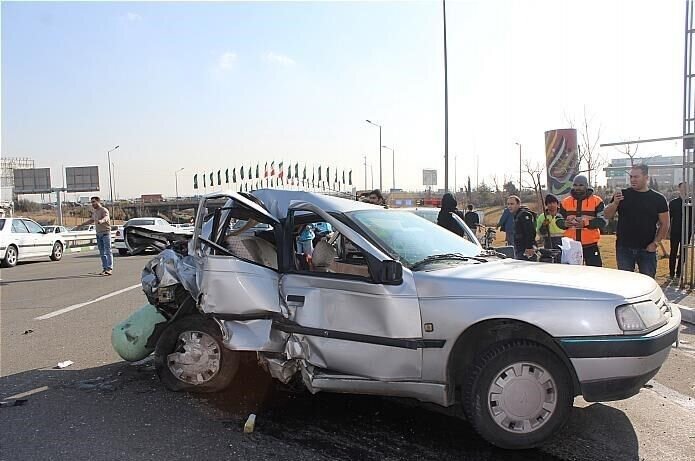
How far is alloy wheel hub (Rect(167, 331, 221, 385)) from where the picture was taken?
15.4ft

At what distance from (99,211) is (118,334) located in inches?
359

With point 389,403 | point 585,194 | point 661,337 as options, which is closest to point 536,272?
point 661,337

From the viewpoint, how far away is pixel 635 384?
3.44 meters

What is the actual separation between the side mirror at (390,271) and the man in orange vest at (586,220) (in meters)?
4.32

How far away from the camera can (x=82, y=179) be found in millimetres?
54062

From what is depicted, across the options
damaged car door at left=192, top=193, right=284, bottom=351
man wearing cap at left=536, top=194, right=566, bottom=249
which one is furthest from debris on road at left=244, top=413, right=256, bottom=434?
man wearing cap at left=536, top=194, right=566, bottom=249

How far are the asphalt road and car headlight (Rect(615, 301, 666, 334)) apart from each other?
774mm

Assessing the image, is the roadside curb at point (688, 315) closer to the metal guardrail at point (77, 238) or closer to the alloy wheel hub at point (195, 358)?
the alloy wheel hub at point (195, 358)

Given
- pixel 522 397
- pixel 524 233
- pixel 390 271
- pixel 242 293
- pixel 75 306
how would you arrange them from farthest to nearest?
1. pixel 75 306
2. pixel 524 233
3. pixel 242 293
4. pixel 390 271
5. pixel 522 397

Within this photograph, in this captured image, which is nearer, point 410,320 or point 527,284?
point 527,284

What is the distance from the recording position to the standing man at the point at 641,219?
6727mm

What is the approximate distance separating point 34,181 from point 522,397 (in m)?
53.4

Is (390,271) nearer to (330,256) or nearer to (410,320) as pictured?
(410,320)

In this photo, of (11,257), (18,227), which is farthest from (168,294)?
(18,227)
